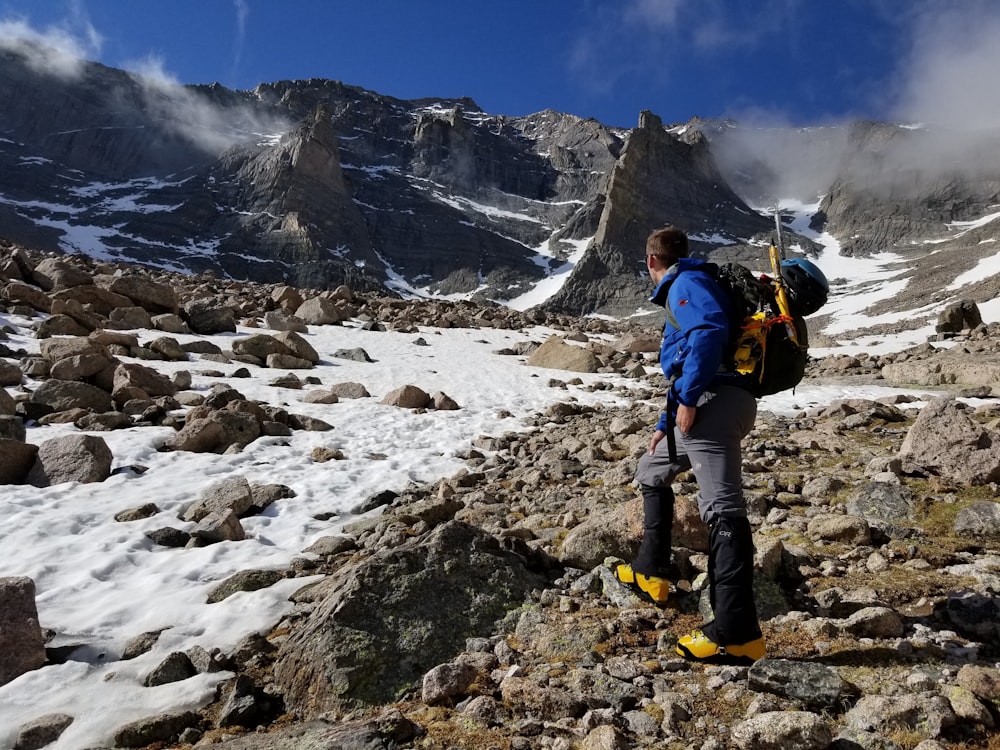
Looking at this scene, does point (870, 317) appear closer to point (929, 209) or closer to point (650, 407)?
point (650, 407)

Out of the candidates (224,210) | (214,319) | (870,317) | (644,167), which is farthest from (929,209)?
(214,319)

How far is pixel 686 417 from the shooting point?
3.89 metres

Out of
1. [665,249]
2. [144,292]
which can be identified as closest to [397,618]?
[665,249]

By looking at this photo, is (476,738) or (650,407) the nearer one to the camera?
(476,738)

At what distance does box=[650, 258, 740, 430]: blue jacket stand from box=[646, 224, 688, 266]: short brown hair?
0.23 metres

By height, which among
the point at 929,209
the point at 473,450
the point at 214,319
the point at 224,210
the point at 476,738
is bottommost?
the point at 476,738

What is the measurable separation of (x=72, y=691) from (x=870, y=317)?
77.4 meters

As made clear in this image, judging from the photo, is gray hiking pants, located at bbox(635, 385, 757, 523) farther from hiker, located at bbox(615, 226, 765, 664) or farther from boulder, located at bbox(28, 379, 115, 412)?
boulder, located at bbox(28, 379, 115, 412)

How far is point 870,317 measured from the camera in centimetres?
6681

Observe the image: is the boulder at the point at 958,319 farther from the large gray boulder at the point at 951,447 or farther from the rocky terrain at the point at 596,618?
the large gray boulder at the point at 951,447

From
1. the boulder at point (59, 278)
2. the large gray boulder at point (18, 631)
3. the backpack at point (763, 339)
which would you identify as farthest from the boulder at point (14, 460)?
the boulder at point (59, 278)

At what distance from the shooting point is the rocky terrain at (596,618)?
2920mm

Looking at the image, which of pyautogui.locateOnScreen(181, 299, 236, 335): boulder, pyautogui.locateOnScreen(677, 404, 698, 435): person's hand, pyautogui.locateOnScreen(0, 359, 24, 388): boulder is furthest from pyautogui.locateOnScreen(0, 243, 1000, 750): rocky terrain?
pyautogui.locateOnScreen(181, 299, 236, 335): boulder

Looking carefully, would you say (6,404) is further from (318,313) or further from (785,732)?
(318,313)
